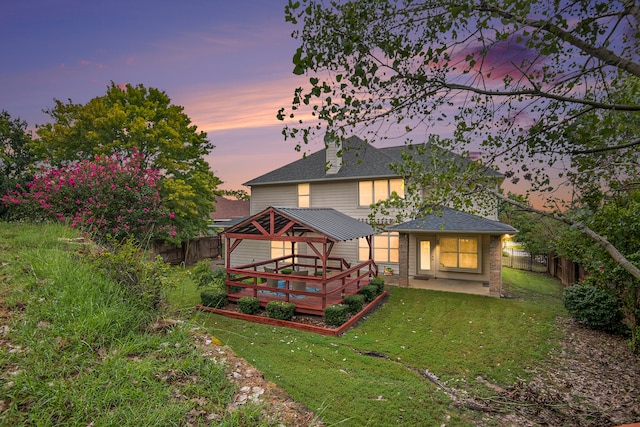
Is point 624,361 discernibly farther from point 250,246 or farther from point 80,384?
point 250,246

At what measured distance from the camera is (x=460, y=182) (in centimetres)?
432

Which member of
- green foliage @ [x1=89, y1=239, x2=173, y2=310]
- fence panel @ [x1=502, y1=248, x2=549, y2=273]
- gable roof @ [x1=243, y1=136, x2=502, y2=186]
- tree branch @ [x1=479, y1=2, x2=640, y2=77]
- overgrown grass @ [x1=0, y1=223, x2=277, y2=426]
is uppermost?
gable roof @ [x1=243, y1=136, x2=502, y2=186]

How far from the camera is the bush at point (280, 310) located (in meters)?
9.09

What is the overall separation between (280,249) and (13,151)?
43.3 ft

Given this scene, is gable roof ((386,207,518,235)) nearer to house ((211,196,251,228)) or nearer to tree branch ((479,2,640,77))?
tree branch ((479,2,640,77))

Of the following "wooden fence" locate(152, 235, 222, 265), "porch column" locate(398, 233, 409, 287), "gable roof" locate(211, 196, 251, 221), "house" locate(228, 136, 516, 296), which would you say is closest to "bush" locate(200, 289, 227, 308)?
"house" locate(228, 136, 516, 296)

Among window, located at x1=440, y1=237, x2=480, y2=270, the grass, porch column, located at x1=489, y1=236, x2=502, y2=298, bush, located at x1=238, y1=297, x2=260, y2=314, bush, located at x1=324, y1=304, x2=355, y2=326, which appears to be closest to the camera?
the grass

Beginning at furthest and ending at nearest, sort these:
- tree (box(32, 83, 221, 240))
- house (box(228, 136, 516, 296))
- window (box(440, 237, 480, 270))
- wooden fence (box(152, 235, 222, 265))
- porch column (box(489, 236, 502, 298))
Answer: wooden fence (box(152, 235, 222, 265)) < tree (box(32, 83, 221, 240)) < window (box(440, 237, 480, 270)) < house (box(228, 136, 516, 296)) < porch column (box(489, 236, 502, 298))

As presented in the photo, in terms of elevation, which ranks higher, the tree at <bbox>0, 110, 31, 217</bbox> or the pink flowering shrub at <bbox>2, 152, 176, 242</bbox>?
the tree at <bbox>0, 110, 31, 217</bbox>

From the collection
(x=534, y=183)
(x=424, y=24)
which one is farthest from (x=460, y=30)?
(x=534, y=183)

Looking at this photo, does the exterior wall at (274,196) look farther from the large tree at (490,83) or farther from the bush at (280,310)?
the large tree at (490,83)

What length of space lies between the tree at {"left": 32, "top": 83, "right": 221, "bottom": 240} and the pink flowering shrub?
561cm

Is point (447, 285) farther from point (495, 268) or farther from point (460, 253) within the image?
point (495, 268)

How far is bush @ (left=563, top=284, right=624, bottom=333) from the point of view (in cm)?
836
